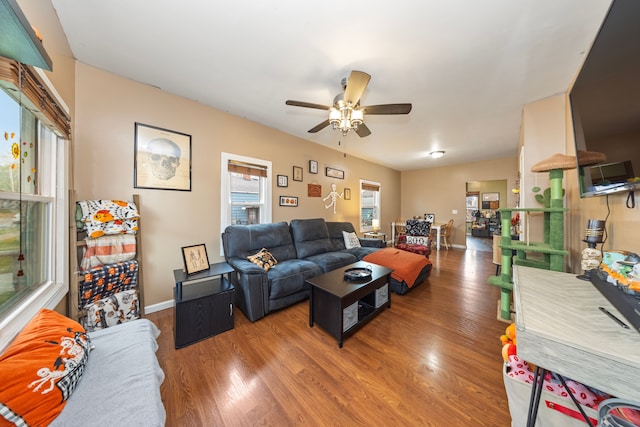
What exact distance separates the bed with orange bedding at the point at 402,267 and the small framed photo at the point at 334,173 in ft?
6.96

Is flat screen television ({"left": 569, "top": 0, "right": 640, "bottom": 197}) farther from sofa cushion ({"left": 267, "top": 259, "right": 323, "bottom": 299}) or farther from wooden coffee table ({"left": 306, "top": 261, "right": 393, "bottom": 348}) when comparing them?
sofa cushion ({"left": 267, "top": 259, "right": 323, "bottom": 299})

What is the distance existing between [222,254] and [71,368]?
6.84 ft

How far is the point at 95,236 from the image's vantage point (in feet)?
6.23

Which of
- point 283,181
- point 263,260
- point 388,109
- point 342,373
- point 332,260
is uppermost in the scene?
point 388,109

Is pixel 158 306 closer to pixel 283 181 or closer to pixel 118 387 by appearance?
pixel 118 387

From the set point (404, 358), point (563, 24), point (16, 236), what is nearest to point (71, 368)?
point (16, 236)

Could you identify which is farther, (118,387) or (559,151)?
(559,151)

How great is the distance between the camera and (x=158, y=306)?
247cm

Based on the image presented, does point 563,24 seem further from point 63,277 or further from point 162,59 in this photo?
point 63,277

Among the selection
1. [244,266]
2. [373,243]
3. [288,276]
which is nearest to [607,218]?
[288,276]

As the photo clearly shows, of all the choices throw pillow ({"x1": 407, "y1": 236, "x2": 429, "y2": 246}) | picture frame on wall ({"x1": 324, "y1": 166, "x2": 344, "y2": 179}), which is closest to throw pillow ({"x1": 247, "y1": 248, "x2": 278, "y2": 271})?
picture frame on wall ({"x1": 324, "y1": 166, "x2": 344, "y2": 179})

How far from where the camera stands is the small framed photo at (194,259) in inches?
86.0

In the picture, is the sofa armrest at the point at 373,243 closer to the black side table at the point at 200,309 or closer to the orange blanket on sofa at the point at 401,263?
the orange blanket on sofa at the point at 401,263

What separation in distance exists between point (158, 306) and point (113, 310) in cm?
55
